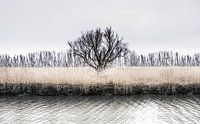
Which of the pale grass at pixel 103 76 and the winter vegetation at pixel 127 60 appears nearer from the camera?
the pale grass at pixel 103 76

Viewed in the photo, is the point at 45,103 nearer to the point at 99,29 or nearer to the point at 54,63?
the point at 99,29

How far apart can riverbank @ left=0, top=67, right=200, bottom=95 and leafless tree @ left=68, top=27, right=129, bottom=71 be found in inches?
97.4

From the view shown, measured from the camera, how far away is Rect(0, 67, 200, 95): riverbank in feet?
59.6

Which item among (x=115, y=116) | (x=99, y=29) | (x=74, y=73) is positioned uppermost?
(x=99, y=29)

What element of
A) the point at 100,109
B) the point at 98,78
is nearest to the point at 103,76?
the point at 98,78

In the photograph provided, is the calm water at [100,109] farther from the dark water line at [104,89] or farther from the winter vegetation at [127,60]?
the winter vegetation at [127,60]

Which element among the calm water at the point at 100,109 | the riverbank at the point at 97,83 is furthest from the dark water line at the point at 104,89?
the calm water at the point at 100,109

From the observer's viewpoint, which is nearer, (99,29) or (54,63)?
(99,29)

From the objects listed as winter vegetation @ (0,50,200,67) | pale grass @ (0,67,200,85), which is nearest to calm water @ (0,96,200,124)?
pale grass @ (0,67,200,85)

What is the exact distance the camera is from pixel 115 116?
42.9 feet

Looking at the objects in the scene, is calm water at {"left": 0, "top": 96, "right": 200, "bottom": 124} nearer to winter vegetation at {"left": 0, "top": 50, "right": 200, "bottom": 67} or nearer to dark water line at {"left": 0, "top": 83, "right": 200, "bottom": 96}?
dark water line at {"left": 0, "top": 83, "right": 200, "bottom": 96}

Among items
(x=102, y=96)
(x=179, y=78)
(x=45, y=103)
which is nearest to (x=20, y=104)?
(x=45, y=103)

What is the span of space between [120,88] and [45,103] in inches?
142

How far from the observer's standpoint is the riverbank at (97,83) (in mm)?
18156
